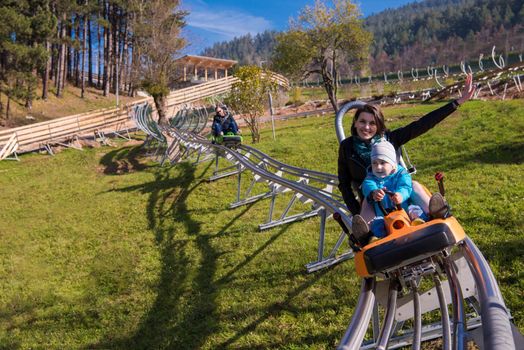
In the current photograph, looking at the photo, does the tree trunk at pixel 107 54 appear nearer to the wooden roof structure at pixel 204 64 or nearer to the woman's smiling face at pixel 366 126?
the wooden roof structure at pixel 204 64

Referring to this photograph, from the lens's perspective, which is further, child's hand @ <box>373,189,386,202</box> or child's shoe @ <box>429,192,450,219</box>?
child's hand @ <box>373,189,386,202</box>

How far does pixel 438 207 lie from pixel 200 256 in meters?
4.55

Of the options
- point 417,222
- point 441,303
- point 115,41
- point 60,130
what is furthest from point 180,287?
point 115,41

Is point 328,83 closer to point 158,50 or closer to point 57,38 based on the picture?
point 158,50

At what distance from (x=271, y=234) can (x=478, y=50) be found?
7980 cm

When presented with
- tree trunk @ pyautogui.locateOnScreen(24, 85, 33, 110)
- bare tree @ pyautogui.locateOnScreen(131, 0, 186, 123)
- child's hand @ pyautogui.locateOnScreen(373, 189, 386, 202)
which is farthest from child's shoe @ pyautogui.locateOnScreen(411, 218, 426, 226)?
tree trunk @ pyautogui.locateOnScreen(24, 85, 33, 110)

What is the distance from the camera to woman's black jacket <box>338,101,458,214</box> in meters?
3.56

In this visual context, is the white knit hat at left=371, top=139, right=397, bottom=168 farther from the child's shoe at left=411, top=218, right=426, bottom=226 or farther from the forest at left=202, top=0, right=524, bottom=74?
the forest at left=202, top=0, right=524, bottom=74

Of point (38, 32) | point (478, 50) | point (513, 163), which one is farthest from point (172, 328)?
point (478, 50)

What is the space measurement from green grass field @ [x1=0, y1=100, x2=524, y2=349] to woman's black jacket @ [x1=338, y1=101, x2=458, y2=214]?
1102 mm

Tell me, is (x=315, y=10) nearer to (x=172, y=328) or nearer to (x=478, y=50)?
(x=172, y=328)

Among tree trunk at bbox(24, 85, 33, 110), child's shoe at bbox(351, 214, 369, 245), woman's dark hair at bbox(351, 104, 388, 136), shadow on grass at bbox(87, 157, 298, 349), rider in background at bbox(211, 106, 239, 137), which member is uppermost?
tree trunk at bbox(24, 85, 33, 110)

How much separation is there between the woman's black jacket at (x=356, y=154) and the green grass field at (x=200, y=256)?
43.4 inches

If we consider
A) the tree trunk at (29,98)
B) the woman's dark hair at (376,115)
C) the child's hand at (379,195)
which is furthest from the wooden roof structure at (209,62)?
the child's hand at (379,195)
